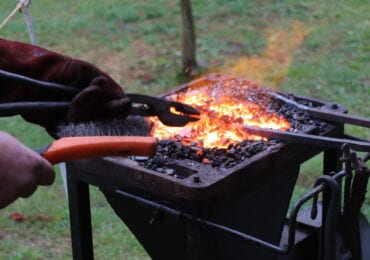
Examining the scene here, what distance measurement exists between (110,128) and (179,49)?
489 centimetres

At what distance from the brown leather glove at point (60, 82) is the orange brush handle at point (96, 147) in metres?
0.39

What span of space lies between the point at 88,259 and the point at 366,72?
4.29m

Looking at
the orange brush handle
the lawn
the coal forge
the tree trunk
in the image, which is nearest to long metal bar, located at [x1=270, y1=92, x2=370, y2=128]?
the coal forge

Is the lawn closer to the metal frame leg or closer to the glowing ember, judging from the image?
the metal frame leg

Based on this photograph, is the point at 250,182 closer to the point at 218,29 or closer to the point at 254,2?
the point at 218,29

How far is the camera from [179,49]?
732cm

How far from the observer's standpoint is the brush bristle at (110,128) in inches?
97.7

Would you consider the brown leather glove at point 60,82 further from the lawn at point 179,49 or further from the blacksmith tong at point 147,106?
the lawn at point 179,49

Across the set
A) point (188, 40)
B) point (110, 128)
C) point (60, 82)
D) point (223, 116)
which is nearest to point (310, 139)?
point (223, 116)

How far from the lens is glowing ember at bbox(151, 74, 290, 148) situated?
2799 mm

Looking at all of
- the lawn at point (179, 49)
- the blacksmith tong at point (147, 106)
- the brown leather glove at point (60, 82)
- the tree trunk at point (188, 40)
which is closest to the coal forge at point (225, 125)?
the blacksmith tong at point (147, 106)

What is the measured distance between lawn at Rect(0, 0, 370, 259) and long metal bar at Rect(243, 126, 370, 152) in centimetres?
189

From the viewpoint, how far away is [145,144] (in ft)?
6.95

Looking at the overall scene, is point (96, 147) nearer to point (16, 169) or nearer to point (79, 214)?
point (16, 169)
